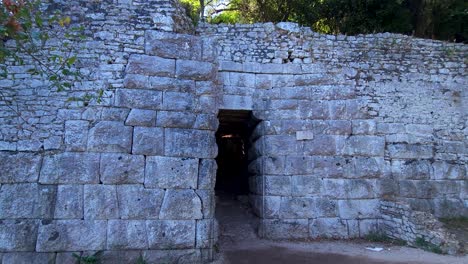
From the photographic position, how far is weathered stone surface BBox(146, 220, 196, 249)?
573cm

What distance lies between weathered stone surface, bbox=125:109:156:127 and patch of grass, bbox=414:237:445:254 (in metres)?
5.45

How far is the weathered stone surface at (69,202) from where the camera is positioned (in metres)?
5.50

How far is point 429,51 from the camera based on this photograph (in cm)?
891

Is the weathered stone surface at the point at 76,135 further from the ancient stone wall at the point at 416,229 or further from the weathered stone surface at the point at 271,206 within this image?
the ancient stone wall at the point at 416,229

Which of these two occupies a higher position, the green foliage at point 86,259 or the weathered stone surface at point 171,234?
the weathered stone surface at point 171,234

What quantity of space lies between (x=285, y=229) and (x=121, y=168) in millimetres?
3735

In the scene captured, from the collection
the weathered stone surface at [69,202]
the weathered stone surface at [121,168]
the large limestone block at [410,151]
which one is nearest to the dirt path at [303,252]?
the weathered stone surface at [121,168]

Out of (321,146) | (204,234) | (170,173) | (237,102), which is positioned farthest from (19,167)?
(321,146)

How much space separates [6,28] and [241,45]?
5.16m

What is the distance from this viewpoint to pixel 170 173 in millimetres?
5930

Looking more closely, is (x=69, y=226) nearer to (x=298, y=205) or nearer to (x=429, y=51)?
(x=298, y=205)

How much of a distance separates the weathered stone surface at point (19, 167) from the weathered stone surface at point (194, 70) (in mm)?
2599

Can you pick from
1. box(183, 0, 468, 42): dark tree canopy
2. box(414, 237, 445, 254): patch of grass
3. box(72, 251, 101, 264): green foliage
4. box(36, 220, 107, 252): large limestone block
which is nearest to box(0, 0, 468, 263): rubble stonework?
box(36, 220, 107, 252): large limestone block

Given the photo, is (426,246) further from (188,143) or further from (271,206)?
(188,143)
